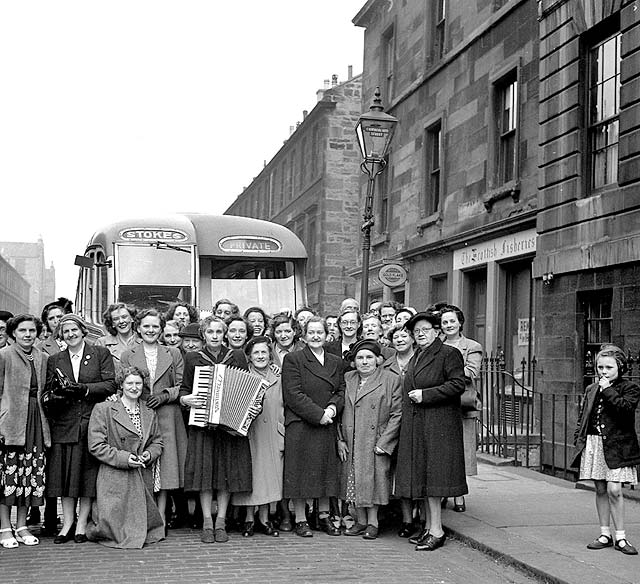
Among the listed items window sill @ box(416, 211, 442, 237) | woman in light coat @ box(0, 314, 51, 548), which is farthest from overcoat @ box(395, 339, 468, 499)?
window sill @ box(416, 211, 442, 237)

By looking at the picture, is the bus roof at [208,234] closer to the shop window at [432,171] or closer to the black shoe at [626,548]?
the shop window at [432,171]

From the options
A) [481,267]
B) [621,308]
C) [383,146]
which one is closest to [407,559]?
[621,308]

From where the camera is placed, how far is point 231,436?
27.2 ft

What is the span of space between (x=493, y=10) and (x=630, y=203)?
7.88 m

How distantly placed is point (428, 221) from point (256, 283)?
6.26m

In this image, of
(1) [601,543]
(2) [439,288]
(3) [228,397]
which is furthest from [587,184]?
(2) [439,288]

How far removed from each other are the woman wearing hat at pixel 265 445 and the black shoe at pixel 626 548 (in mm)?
2979

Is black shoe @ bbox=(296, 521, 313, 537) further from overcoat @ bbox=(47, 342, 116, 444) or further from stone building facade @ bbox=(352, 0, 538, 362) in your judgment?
stone building facade @ bbox=(352, 0, 538, 362)

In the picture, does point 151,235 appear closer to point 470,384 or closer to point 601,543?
point 470,384

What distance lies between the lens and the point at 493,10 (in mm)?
17906

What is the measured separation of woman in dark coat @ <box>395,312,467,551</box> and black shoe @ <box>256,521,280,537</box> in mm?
1208

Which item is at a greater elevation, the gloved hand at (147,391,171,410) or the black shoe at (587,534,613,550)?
the gloved hand at (147,391,171,410)

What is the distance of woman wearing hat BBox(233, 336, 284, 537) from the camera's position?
27.5ft

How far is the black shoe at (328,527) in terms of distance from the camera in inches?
331
